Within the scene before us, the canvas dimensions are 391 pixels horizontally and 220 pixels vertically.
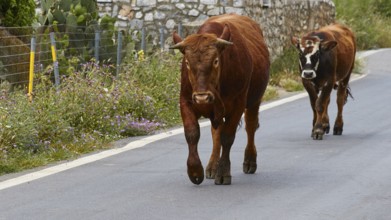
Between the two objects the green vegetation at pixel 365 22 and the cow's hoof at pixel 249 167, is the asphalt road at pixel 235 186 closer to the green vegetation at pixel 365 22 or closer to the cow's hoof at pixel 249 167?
the cow's hoof at pixel 249 167

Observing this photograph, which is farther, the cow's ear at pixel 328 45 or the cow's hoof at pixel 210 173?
the cow's ear at pixel 328 45

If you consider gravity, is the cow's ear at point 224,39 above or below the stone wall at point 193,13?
above

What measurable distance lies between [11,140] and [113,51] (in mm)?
7029

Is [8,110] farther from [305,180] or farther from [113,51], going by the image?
[113,51]

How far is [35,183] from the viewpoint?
12898 millimetres

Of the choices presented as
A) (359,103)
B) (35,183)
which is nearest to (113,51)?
(359,103)

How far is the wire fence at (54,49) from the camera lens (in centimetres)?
1808

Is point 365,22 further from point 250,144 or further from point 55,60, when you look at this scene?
point 250,144

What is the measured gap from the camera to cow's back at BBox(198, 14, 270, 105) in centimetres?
1247

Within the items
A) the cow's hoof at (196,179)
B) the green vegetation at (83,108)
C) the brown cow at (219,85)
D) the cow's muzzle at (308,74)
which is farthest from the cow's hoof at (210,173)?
the cow's muzzle at (308,74)

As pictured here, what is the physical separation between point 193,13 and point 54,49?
891 centimetres

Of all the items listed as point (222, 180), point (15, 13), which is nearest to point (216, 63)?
point (222, 180)

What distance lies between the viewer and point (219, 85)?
12234mm

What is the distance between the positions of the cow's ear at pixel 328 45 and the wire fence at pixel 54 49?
360 centimetres
